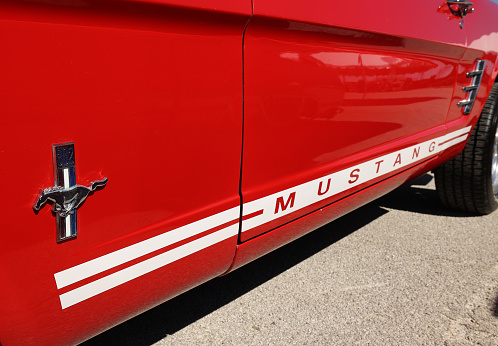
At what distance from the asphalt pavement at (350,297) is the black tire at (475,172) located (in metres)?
0.24

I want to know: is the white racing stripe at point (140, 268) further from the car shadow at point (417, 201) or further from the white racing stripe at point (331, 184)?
the car shadow at point (417, 201)

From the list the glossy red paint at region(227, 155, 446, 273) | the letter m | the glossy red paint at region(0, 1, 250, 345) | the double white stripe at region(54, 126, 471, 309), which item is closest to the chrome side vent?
the glossy red paint at region(227, 155, 446, 273)

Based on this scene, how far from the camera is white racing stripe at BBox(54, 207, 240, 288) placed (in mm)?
988

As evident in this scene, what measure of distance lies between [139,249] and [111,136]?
29 cm

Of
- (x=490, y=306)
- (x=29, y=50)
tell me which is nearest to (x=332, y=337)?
(x=490, y=306)

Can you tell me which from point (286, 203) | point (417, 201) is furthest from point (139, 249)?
point (417, 201)

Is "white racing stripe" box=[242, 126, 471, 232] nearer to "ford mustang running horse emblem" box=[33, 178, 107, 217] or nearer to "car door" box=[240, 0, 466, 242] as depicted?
"car door" box=[240, 0, 466, 242]

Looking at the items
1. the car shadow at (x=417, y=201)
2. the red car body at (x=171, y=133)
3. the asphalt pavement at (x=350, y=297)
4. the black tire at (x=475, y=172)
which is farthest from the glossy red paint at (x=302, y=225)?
the car shadow at (x=417, y=201)

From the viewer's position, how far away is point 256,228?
141cm

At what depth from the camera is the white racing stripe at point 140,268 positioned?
3.31ft

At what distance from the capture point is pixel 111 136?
3.20ft

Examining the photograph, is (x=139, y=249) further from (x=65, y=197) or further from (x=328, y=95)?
(x=328, y=95)

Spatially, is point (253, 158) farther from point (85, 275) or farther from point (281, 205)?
point (85, 275)

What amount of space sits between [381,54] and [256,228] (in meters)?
0.83
